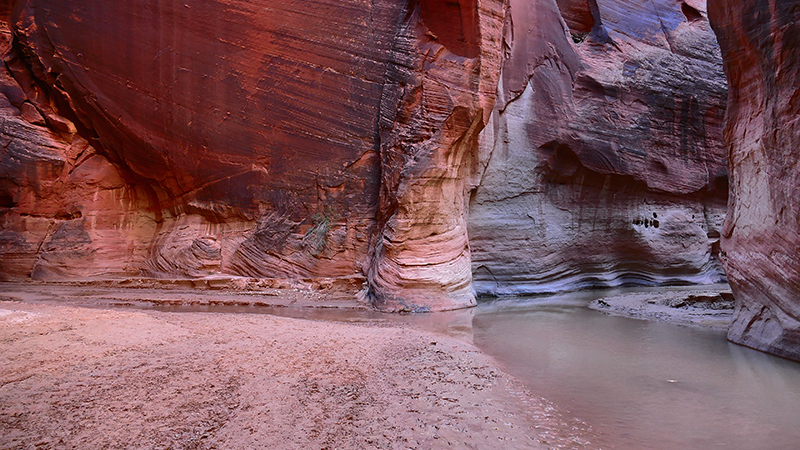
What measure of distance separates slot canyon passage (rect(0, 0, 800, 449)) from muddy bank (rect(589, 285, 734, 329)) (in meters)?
0.10

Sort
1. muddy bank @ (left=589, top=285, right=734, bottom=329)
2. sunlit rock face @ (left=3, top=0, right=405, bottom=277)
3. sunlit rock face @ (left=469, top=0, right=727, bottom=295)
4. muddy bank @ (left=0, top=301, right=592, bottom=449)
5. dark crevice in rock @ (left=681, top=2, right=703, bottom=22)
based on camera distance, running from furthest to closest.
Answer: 1. dark crevice in rock @ (left=681, top=2, right=703, bottom=22)
2. sunlit rock face @ (left=469, top=0, right=727, bottom=295)
3. sunlit rock face @ (left=3, top=0, right=405, bottom=277)
4. muddy bank @ (left=589, top=285, right=734, bottom=329)
5. muddy bank @ (left=0, top=301, right=592, bottom=449)

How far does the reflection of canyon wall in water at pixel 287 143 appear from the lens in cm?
917

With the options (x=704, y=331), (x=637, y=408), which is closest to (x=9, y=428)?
(x=637, y=408)

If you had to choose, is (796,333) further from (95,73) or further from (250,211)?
(95,73)

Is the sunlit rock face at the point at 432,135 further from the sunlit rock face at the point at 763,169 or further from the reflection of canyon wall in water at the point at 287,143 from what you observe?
the sunlit rock face at the point at 763,169

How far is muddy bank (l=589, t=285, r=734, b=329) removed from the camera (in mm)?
6887

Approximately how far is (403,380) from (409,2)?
831cm

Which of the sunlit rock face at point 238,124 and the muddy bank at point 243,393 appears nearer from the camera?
the muddy bank at point 243,393

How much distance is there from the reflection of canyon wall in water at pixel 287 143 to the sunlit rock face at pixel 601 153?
0.26 ft

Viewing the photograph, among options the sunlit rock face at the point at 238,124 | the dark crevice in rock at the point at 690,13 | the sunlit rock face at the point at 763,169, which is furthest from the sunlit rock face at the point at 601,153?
the sunlit rock face at the point at 763,169

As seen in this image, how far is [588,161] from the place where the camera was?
12234 millimetres

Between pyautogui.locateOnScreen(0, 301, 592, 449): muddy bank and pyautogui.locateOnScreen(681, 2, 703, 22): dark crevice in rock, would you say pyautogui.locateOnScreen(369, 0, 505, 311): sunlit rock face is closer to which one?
pyautogui.locateOnScreen(0, 301, 592, 449): muddy bank

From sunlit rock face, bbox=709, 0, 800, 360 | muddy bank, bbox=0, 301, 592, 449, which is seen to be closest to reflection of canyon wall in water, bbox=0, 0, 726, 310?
sunlit rock face, bbox=709, 0, 800, 360

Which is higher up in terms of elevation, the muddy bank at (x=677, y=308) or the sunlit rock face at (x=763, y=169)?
the sunlit rock face at (x=763, y=169)
